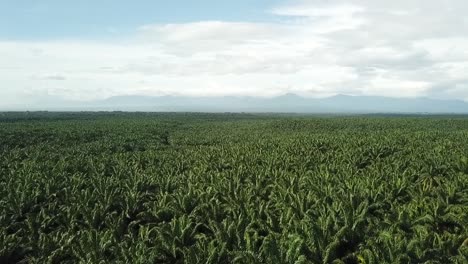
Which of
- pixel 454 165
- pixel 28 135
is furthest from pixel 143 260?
pixel 28 135

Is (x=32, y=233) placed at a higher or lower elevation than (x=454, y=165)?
lower

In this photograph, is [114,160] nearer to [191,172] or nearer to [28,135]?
[191,172]

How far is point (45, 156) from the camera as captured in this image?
38.5 metres

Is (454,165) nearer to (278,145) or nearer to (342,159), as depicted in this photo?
(342,159)

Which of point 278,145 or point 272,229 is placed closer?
point 272,229

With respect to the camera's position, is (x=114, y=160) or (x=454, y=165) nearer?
(x=454, y=165)

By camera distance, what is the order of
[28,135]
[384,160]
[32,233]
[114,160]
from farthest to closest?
[28,135] → [114,160] → [384,160] → [32,233]

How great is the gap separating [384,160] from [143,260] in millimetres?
22064

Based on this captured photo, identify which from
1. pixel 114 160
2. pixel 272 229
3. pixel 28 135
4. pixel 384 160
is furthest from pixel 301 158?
pixel 28 135

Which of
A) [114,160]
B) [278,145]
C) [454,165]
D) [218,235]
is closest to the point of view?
[218,235]

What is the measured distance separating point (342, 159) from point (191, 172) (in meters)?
11.0

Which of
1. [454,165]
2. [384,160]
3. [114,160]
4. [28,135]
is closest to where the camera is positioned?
[454,165]

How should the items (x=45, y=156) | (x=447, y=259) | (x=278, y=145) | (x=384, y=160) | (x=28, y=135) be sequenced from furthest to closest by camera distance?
(x=28, y=135)
(x=278, y=145)
(x=45, y=156)
(x=384, y=160)
(x=447, y=259)

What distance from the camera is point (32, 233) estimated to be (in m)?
17.8
